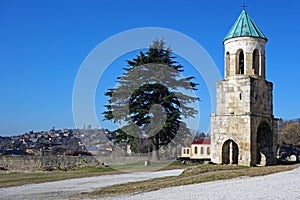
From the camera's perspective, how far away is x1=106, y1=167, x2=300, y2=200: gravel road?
1152 cm

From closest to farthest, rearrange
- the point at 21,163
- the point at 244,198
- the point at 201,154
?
the point at 244,198, the point at 21,163, the point at 201,154

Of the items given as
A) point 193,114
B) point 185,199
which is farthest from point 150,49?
point 185,199

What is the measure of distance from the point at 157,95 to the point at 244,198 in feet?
71.7

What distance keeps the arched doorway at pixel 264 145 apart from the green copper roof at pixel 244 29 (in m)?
5.12

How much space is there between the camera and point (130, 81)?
32.8 meters

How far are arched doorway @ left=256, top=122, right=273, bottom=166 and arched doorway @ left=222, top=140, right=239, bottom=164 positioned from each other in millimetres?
1271

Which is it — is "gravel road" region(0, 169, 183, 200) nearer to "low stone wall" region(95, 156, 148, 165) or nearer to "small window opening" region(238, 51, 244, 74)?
"small window opening" region(238, 51, 244, 74)

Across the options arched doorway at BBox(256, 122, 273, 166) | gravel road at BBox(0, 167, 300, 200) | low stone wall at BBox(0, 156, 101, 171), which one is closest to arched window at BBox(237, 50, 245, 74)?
arched doorway at BBox(256, 122, 273, 166)

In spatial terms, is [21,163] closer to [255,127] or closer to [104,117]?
[104,117]

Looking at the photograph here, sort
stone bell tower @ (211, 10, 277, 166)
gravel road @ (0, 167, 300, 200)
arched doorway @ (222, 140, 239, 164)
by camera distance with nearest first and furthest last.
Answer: gravel road @ (0, 167, 300, 200), stone bell tower @ (211, 10, 277, 166), arched doorway @ (222, 140, 239, 164)

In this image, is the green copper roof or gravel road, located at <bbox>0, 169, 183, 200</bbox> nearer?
gravel road, located at <bbox>0, 169, 183, 200</bbox>

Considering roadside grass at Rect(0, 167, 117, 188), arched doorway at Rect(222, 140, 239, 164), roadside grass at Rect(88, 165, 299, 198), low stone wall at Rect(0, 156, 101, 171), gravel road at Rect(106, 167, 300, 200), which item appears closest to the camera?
gravel road at Rect(106, 167, 300, 200)

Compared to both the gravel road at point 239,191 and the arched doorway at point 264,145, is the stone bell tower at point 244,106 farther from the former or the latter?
the gravel road at point 239,191

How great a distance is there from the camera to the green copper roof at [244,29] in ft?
80.0
